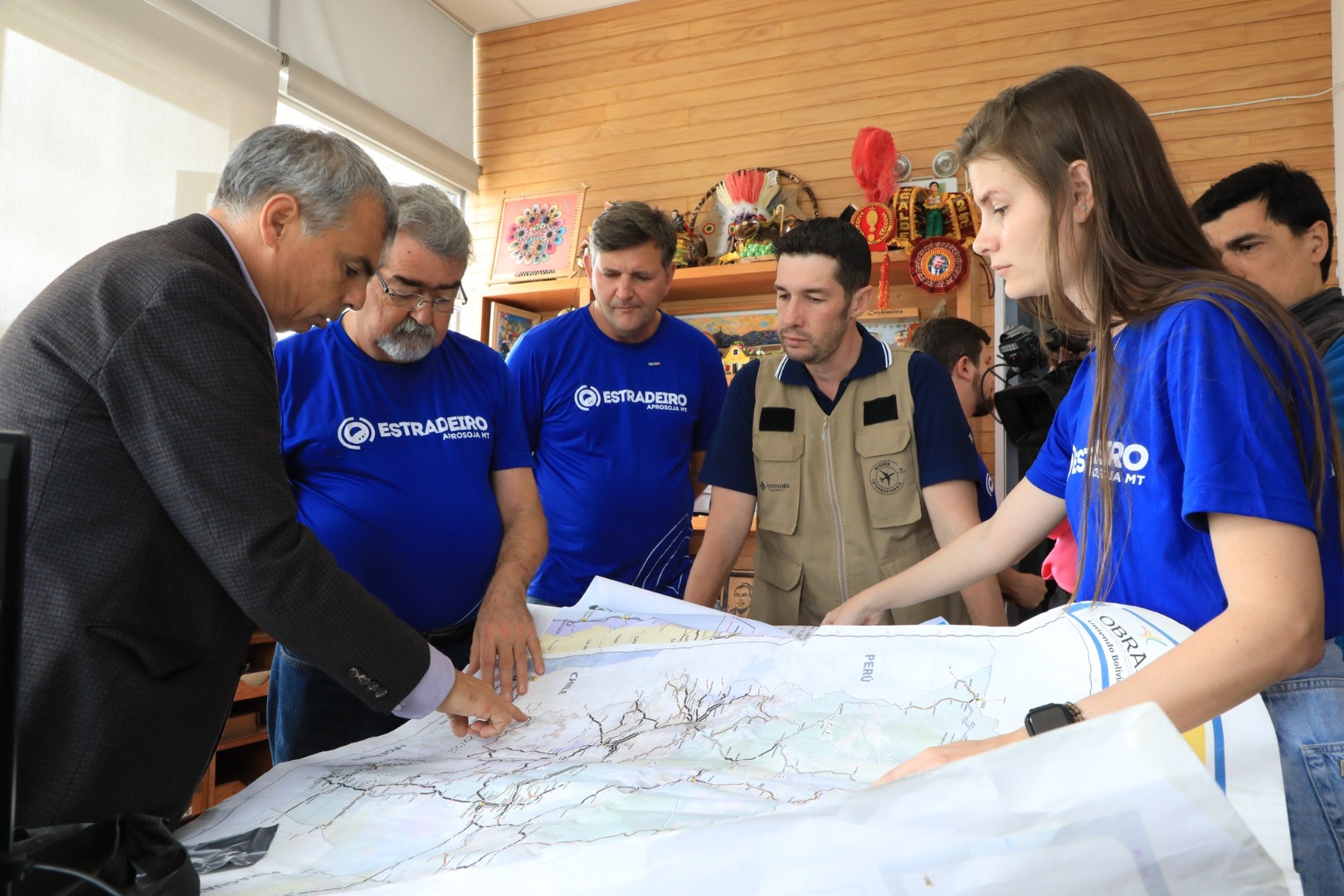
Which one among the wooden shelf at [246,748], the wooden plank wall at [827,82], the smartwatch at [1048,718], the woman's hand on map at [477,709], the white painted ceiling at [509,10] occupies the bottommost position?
the wooden shelf at [246,748]

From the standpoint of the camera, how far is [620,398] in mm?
2287

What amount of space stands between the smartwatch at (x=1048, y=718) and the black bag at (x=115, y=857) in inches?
24.5

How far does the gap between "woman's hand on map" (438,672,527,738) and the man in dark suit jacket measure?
0.35 feet

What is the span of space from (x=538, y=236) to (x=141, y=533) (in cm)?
377

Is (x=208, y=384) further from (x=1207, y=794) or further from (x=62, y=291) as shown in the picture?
(x=1207, y=794)

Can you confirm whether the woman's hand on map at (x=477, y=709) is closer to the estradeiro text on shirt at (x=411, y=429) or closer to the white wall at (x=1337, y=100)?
the estradeiro text on shirt at (x=411, y=429)

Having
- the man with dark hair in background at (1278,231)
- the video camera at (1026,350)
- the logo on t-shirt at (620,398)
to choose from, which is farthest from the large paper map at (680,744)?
the video camera at (1026,350)

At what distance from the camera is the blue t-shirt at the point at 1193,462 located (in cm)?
72

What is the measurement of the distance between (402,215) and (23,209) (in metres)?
1.88

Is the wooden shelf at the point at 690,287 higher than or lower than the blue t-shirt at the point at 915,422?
higher

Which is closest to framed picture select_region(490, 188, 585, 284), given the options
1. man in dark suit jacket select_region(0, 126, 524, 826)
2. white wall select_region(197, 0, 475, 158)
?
white wall select_region(197, 0, 475, 158)

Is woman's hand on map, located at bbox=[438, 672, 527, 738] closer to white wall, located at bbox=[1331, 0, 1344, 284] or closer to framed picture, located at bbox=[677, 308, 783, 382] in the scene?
framed picture, located at bbox=[677, 308, 783, 382]

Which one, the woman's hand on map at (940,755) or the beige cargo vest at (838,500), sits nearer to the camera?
the woman's hand on map at (940,755)

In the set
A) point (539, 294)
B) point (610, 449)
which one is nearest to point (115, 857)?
point (610, 449)
